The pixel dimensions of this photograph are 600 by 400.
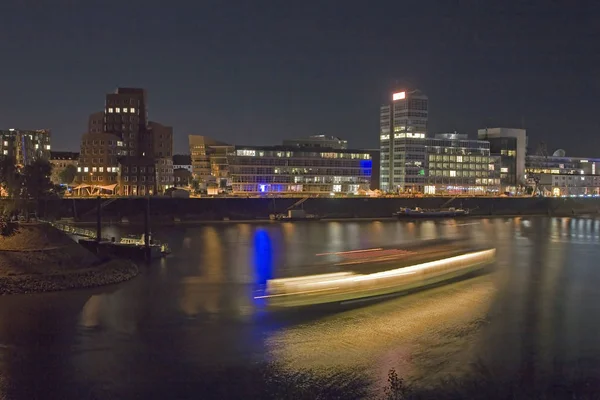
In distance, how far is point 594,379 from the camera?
957 centimetres

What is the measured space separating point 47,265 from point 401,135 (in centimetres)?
5826

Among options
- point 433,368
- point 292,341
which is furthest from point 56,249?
point 433,368

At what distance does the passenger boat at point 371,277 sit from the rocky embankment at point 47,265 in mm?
5349

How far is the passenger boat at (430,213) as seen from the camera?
178 feet

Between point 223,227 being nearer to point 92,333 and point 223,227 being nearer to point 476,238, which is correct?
point 476,238

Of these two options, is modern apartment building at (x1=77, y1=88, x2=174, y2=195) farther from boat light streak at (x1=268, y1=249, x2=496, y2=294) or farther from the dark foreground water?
boat light streak at (x1=268, y1=249, x2=496, y2=294)

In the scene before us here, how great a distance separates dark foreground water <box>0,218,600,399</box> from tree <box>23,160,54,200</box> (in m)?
12.9

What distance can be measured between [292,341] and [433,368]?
3.01 metres

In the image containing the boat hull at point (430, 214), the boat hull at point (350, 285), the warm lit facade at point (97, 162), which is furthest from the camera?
the warm lit facade at point (97, 162)

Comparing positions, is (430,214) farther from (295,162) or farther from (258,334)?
(258,334)

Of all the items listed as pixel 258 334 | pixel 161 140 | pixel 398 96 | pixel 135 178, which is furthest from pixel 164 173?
pixel 258 334

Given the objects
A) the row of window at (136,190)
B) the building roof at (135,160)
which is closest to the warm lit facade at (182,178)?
the building roof at (135,160)

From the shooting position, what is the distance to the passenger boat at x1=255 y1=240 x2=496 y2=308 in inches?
561

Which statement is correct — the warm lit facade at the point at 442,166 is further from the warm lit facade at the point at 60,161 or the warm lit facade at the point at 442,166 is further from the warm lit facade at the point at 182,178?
the warm lit facade at the point at 60,161
